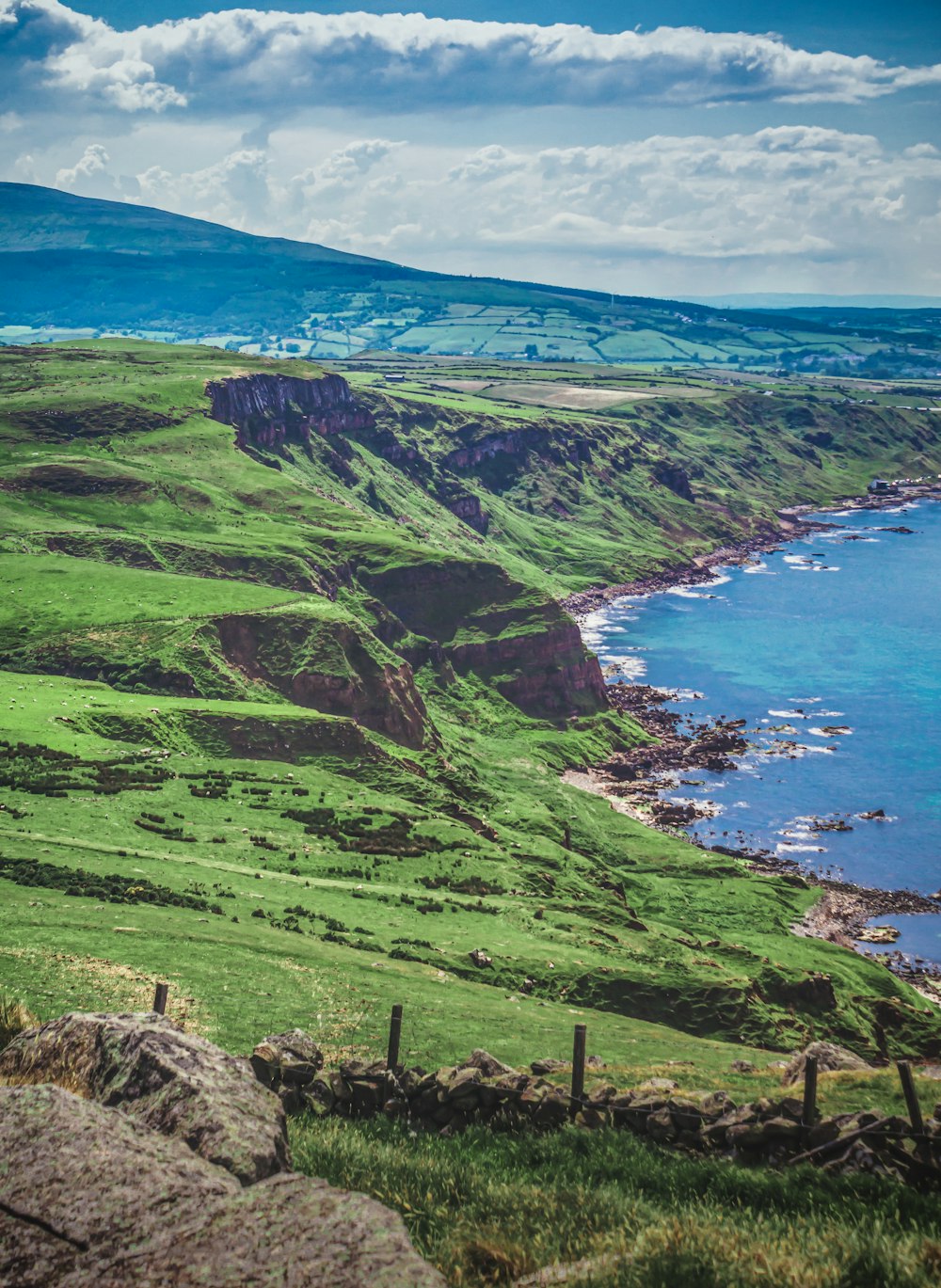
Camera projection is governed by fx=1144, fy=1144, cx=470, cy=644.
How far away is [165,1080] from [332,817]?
230ft

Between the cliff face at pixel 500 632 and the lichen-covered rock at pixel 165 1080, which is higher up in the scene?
the lichen-covered rock at pixel 165 1080

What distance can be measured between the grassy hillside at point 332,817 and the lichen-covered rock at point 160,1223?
21043 mm

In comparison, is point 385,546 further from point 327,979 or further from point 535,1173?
point 535,1173

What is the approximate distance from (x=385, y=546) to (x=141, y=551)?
4207cm

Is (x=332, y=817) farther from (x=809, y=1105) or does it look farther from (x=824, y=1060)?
(x=809, y=1105)

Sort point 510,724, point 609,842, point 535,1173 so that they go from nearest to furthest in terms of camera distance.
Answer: point 535,1173 < point 609,842 < point 510,724

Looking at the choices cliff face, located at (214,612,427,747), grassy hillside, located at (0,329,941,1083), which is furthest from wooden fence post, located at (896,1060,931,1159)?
cliff face, located at (214,612,427,747)

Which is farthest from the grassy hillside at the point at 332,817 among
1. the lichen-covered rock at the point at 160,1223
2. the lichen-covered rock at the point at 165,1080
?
the lichen-covered rock at the point at 160,1223

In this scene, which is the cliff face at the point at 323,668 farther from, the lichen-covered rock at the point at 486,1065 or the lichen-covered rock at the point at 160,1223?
the lichen-covered rock at the point at 160,1223

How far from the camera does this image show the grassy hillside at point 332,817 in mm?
52875

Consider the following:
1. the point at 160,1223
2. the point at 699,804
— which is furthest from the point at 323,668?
the point at 160,1223

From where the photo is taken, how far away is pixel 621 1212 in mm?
21328

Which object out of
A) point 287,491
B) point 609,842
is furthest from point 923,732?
point 287,491

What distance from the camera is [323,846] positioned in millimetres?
85188
